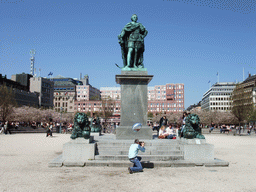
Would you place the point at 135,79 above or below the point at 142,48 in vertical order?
below

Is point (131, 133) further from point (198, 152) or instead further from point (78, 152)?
point (198, 152)

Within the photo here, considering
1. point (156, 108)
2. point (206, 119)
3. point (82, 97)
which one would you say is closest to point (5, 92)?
point (206, 119)

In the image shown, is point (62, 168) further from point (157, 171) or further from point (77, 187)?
point (157, 171)

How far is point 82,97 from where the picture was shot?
189 metres

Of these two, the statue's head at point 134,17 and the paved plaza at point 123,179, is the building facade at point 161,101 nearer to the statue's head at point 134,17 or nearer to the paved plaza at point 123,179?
the statue's head at point 134,17

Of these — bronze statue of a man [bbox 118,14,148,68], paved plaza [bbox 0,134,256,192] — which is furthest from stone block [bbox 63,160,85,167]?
bronze statue of a man [bbox 118,14,148,68]

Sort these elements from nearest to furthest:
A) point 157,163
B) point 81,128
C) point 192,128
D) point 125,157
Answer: point 157,163, point 125,157, point 81,128, point 192,128

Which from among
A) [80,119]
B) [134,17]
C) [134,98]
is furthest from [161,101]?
[80,119]

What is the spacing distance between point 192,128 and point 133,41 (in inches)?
269

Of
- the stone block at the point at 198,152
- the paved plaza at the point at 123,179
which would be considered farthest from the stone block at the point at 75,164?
the stone block at the point at 198,152

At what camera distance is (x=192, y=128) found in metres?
12.3

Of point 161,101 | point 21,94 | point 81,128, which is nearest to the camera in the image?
point 81,128

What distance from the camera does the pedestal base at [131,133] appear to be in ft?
49.5

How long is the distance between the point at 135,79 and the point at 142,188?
28.8ft
